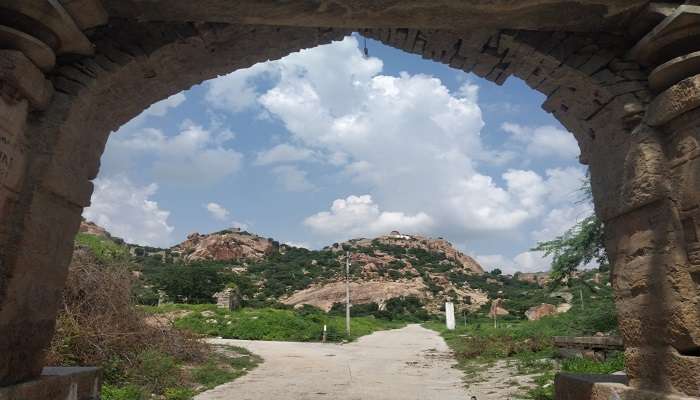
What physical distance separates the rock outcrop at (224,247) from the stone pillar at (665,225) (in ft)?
187

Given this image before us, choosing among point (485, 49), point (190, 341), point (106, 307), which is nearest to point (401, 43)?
point (485, 49)

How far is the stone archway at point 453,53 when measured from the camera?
279 cm

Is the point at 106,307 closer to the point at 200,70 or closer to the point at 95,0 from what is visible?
the point at 200,70

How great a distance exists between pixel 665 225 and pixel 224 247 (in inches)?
2371

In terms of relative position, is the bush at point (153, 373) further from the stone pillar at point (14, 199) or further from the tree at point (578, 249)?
the tree at point (578, 249)

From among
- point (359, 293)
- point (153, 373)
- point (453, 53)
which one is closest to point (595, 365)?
point (453, 53)

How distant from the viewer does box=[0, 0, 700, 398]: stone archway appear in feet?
9.14

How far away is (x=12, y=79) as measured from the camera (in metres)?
2.72

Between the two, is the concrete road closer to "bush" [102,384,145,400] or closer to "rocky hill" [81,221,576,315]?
"bush" [102,384,145,400]

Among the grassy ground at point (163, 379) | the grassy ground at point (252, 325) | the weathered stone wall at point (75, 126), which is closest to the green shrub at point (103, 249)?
the grassy ground at point (163, 379)

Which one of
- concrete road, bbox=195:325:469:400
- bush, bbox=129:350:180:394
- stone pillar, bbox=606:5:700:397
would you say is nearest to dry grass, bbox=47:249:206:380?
bush, bbox=129:350:180:394

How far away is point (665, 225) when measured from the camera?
288 centimetres

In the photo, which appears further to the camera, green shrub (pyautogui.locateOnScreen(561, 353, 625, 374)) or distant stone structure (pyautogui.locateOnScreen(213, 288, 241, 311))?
distant stone structure (pyautogui.locateOnScreen(213, 288, 241, 311))

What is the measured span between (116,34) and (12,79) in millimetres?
897
